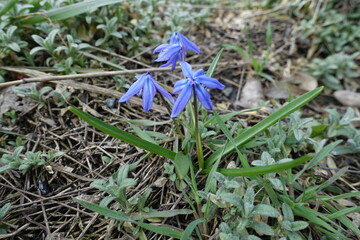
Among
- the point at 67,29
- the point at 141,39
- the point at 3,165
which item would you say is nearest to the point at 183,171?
the point at 3,165

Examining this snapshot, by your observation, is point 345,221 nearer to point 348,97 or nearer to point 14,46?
point 348,97

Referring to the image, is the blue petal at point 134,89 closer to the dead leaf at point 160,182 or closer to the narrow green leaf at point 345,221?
the dead leaf at point 160,182

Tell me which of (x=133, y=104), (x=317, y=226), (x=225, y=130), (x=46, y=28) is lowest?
(x=317, y=226)

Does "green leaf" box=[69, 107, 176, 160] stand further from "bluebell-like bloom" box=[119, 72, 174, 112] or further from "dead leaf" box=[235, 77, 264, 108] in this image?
"dead leaf" box=[235, 77, 264, 108]

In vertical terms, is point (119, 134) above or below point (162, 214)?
above

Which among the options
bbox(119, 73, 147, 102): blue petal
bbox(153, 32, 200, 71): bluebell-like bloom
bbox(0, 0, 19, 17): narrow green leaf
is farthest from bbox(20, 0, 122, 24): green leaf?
bbox(119, 73, 147, 102): blue petal

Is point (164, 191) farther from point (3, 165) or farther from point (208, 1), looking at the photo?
point (208, 1)

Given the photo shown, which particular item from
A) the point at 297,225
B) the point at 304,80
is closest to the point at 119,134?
the point at 297,225

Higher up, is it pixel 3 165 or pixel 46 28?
pixel 46 28
